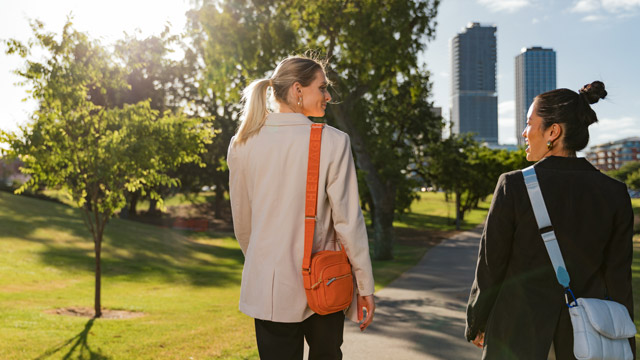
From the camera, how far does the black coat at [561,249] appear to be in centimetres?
227

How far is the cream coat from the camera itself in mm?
2369

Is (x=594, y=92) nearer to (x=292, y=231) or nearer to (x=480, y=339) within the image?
(x=480, y=339)

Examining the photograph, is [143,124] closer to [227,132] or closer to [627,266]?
[627,266]

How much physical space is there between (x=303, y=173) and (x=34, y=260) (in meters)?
18.0

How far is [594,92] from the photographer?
8.27 ft

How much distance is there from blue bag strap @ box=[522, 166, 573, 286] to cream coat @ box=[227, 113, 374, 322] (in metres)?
0.76

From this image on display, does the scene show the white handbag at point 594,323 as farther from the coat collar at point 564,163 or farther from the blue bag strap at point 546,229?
the coat collar at point 564,163

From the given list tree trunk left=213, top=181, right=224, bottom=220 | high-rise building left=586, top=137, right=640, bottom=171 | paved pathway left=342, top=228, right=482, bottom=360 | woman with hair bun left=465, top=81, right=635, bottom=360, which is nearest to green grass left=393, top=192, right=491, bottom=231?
tree trunk left=213, top=181, right=224, bottom=220

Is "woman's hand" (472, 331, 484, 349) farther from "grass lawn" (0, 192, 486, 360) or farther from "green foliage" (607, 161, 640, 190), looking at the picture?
"green foliage" (607, 161, 640, 190)

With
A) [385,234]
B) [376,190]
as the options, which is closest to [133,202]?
[385,234]

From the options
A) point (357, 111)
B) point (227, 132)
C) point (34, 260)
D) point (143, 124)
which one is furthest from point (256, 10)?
point (227, 132)

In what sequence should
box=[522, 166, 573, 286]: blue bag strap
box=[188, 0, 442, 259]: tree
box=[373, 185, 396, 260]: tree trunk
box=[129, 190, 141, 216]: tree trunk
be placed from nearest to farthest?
box=[522, 166, 573, 286]: blue bag strap, box=[188, 0, 442, 259]: tree, box=[373, 185, 396, 260]: tree trunk, box=[129, 190, 141, 216]: tree trunk

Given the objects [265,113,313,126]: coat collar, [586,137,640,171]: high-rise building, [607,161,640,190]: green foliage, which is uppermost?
[586,137,640,171]: high-rise building

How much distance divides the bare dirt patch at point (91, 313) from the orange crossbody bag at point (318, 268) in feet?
27.4
